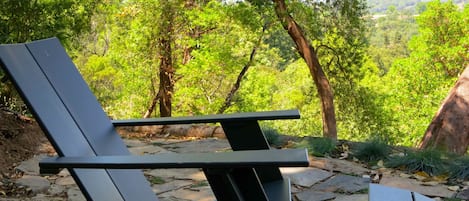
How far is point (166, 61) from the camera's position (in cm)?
1002

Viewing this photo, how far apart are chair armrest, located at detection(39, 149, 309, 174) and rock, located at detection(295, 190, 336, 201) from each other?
1.62m

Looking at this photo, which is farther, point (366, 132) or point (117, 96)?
point (117, 96)

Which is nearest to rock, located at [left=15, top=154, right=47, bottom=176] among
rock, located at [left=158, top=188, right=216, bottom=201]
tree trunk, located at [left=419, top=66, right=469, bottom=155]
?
rock, located at [left=158, top=188, right=216, bottom=201]

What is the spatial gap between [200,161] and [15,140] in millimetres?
3318

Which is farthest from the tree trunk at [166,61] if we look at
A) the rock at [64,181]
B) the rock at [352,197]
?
the rock at [352,197]

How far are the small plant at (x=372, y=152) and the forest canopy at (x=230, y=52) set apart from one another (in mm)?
1097

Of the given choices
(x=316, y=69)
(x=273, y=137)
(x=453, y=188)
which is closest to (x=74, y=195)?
(x=273, y=137)

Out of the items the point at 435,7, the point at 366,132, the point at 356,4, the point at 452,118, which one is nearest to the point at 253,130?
the point at 452,118

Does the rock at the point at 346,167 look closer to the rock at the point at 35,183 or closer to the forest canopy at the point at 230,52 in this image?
the forest canopy at the point at 230,52

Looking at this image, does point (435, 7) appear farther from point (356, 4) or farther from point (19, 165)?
point (19, 165)

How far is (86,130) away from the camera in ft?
5.99

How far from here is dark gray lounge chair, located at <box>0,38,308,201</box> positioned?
117 cm

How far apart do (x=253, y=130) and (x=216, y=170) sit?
655 mm

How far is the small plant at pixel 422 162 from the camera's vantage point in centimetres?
339
